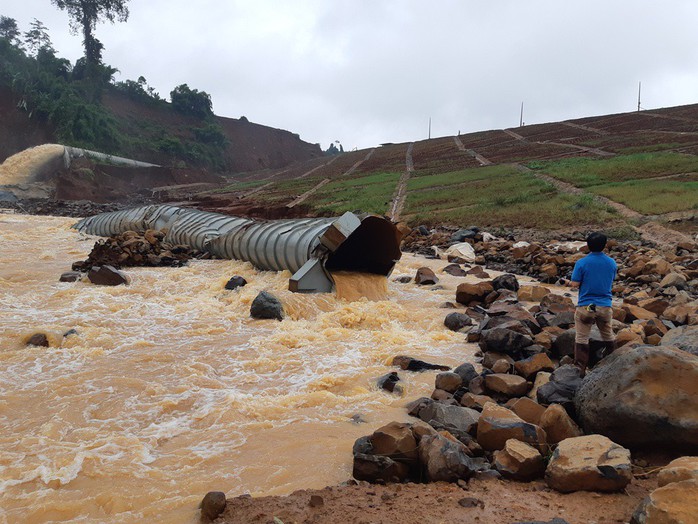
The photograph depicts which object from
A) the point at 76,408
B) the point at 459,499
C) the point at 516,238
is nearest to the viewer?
the point at 459,499

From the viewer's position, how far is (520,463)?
3.69 meters

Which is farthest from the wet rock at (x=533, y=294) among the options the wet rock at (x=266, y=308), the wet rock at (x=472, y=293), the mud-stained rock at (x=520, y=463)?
the mud-stained rock at (x=520, y=463)

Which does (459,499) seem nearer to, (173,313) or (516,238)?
(173,313)

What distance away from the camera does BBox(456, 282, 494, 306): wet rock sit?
31.9 ft

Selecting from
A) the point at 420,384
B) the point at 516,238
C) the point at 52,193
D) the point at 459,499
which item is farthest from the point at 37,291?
the point at 52,193

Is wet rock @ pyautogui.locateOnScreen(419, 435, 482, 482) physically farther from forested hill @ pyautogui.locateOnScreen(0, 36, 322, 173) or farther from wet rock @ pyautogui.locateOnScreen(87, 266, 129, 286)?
forested hill @ pyautogui.locateOnScreen(0, 36, 322, 173)

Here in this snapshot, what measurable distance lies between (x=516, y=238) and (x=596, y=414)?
46.7 feet

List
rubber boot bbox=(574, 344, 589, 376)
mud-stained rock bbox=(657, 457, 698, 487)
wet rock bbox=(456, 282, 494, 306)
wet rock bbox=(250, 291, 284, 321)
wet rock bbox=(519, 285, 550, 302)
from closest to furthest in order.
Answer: mud-stained rock bbox=(657, 457, 698, 487), rubber boot bbox=(574, 344, 589, 376), wet rock bbox=(250, 291, 284, 321), wet rock bbox=(519, 285, 550, 302), wet rock bbox=(456, 282, 494, 306)

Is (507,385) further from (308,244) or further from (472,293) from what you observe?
(308,244)

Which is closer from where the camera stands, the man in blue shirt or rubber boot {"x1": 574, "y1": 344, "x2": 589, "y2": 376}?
the man in blue shirt

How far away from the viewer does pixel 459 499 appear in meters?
3.40

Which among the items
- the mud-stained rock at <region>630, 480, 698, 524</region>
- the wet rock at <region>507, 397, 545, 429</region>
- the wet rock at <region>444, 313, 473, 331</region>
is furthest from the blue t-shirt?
the mud-stained rock at <region>630, 480, 698, 524</region>

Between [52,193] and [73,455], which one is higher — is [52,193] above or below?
above

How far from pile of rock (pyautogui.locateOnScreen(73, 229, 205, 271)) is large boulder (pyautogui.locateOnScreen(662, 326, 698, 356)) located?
1192 centimetres
